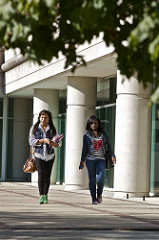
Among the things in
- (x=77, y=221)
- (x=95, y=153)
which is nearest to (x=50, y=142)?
(x=95, y=153)

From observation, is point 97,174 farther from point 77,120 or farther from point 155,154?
point 77,120

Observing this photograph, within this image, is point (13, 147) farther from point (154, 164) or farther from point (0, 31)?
point (0, 31)

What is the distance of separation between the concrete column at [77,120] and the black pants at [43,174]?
8.10 m

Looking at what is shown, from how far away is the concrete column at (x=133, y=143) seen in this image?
1852cm

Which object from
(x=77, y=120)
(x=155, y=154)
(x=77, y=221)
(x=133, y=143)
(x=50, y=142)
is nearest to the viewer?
(x=77, y=221)

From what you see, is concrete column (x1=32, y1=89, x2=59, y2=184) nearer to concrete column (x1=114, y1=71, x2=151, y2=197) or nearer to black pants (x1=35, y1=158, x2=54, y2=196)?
concrete column (x1=114, y1=71, x2=151, y2=197)

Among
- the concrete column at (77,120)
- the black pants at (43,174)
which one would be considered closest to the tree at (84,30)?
the black pants at (43,174)

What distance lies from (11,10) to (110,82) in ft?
60.4

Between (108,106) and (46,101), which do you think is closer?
(108,106)

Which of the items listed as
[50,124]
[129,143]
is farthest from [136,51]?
[129,143]

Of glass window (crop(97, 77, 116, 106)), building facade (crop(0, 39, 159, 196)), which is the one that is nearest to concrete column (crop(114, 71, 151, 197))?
building facade (crop(0, 39, 159, 196))

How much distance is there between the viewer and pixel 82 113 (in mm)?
23328

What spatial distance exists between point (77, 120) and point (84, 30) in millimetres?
17576

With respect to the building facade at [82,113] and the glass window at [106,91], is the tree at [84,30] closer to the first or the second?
the building facade at [82,113]
